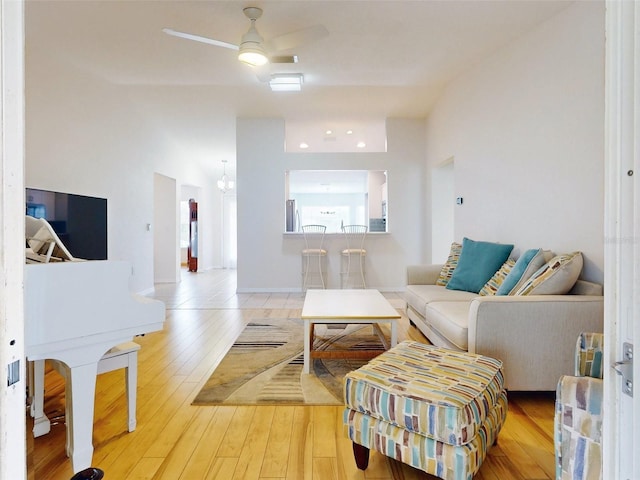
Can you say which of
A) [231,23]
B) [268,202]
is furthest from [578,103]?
[268,202]

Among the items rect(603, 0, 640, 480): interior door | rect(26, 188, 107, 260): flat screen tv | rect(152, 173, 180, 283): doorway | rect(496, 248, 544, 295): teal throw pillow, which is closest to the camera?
rect(603, 0, 640, 480): interior door

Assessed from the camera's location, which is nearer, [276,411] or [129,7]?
[276,411]

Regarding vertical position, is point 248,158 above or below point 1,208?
above

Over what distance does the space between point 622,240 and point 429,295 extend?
8.68ft

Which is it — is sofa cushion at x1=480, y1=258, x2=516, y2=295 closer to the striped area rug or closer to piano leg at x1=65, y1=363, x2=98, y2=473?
the striped area rug

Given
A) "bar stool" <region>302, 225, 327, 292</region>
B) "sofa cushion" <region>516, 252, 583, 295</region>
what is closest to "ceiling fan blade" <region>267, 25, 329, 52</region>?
"sofa cushion" <region>516, 252, 583, 295</region>

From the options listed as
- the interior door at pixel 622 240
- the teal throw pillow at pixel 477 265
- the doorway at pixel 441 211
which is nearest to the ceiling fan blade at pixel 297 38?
the teal throw pillow at pixel 477 265

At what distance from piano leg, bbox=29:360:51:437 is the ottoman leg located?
5.22 ft

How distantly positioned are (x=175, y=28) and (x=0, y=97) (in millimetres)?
3252

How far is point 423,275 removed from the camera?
12.7 ft

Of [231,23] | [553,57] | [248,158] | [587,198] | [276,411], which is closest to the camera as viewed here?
[276,411]

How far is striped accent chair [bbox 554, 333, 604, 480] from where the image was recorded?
3.55 feet

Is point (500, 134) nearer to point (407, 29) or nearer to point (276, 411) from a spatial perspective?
point (407, 29)

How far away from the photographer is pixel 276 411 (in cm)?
203
